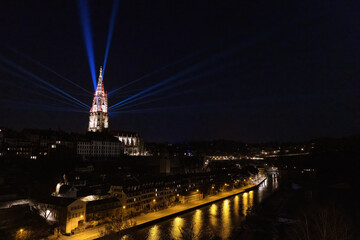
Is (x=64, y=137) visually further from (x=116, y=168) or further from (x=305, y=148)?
(x=305, y=148)

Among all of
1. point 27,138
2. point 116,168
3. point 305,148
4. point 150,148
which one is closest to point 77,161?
point 116,168

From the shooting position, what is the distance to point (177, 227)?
15.6 meters

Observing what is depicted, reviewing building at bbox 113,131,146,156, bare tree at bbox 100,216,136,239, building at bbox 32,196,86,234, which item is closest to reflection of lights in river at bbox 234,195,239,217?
bare tree at bbox 100,216,136,239

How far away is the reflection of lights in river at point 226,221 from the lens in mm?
14562

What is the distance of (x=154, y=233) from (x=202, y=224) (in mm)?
3417

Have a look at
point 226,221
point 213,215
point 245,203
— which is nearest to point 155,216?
point 213,215

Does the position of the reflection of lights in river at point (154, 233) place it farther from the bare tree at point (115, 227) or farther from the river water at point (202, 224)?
the bare tree at point (115, 227)

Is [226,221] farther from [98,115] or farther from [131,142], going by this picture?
[98,115]

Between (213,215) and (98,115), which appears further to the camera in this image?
(98,115)

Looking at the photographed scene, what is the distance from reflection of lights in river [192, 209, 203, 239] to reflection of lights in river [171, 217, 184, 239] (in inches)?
31.8

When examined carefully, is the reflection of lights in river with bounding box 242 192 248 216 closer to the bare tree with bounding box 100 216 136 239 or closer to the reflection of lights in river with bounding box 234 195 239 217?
the reflection of lights in river with bounding box 234 195 239 217

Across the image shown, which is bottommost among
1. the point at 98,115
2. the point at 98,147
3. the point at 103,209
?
the point at 103,209

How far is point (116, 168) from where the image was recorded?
2914 centimetres

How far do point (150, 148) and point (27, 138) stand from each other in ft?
83.8
